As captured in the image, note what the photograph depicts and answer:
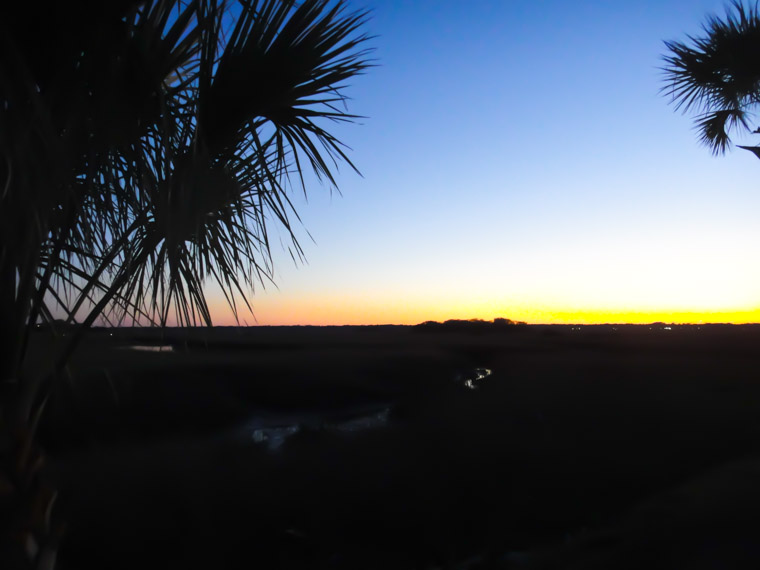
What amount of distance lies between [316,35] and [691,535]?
3453 millimetres

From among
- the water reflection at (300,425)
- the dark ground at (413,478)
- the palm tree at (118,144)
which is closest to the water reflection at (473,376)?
the dark ground at (413,478)

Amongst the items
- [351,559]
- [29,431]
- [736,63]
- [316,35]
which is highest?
[736,63]

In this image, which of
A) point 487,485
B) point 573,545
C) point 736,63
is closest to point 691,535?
point 573,545

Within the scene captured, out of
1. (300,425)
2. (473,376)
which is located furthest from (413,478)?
(473,376)

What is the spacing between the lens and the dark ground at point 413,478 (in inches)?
134

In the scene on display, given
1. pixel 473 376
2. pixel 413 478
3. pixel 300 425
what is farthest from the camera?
pixel 473 376

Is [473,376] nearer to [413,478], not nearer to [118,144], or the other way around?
[413,478]

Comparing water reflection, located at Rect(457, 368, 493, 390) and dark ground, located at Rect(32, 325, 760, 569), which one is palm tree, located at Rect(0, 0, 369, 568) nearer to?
dark ground, located at Rect(32, 325, 760, 569)

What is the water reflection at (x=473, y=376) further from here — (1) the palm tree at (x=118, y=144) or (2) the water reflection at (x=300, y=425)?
(1) the palm tree at (x=118, y=144)

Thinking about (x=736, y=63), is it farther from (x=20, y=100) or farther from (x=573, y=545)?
(x=20, y=100)

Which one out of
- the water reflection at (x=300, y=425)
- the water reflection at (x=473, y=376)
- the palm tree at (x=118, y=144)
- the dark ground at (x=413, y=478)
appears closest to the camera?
the palm tree at (x=118, y=144)

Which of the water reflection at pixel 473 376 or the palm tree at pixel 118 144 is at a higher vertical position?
the palm tree at pixel 118 144

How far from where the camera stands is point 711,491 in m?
3.72

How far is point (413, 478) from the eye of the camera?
5.28 metres
